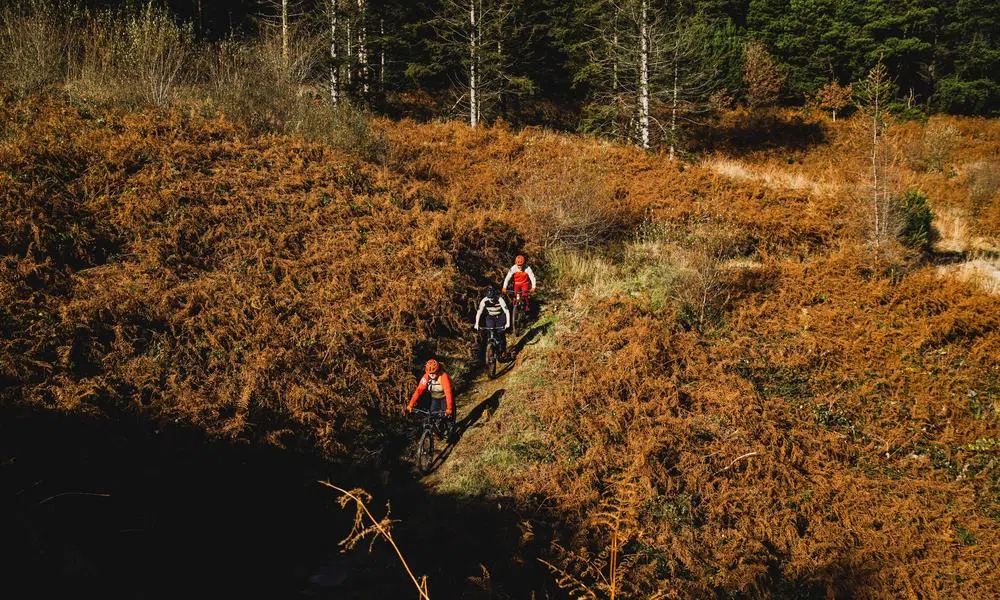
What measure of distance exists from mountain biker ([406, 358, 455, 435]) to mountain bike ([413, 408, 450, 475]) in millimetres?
116

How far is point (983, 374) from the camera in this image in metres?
7.61

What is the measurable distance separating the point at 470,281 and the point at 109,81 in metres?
11.3

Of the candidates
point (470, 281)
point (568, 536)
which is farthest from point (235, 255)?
point (568, 536)

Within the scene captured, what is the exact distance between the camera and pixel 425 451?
299 inches

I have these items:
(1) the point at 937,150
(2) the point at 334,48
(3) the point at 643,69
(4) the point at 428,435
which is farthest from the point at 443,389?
(1) the point at 937,150

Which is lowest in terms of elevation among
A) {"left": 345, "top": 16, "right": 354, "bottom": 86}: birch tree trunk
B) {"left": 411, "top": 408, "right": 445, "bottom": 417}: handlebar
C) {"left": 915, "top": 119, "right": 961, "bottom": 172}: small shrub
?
{"left": 411, "top": 408, "right": 445, "bottom": 417}: handlebar

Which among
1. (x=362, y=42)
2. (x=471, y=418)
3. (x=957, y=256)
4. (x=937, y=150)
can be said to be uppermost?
(x=362, y=42)

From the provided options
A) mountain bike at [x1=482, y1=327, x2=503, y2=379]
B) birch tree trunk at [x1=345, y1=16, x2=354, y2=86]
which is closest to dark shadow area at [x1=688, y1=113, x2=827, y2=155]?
birch tree trunk at [x1=345, y1=16, x2=354, y2=86]

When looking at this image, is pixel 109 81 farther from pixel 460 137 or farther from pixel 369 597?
pixel 369 597

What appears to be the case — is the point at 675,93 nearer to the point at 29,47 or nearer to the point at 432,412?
the point at 432,412

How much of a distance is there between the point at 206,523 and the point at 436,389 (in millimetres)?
3535

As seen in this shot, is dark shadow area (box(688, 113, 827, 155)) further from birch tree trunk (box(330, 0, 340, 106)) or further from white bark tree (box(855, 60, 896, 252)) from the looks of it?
birch tree trunk (box(330, 0, 340, 106))

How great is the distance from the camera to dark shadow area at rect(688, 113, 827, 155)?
25.9 metres

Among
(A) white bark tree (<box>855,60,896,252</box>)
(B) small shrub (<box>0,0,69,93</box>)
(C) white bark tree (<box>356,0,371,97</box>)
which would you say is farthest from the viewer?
(C) white bark tree (<box>356,0,371,97</box>)
